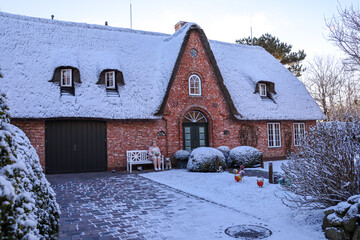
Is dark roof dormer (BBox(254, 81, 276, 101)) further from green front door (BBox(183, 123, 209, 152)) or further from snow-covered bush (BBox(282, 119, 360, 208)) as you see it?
snow-covered bush (BBox(282, 119, 360, 208))

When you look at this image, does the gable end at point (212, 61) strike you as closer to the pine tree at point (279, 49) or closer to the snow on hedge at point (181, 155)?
the snow on hedge at point (181, 155)

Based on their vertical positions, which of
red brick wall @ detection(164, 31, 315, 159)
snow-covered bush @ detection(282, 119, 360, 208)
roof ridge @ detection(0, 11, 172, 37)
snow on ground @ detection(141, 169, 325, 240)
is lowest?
snow on ground @ detection(141, 169, 325, 240)

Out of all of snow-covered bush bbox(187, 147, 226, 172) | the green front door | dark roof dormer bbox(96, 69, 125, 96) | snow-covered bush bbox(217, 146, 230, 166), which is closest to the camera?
snow-covered bush bbox(187, 147, 226, 172)

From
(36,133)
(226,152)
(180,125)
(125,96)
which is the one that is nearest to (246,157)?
(226,152)

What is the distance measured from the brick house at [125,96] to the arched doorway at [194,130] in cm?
6

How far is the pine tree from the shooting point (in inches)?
1262

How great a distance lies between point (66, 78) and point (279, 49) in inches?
969

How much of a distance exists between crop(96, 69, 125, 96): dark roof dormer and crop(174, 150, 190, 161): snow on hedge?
4.47 meters

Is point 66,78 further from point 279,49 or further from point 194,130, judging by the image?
point 279,49

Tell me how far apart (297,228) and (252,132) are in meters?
13.4

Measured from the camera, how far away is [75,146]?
14.3 meters

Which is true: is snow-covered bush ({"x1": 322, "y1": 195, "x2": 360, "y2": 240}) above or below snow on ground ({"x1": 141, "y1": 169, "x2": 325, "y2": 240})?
above

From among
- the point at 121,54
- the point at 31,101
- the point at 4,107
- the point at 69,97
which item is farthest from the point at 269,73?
the point at 4,107

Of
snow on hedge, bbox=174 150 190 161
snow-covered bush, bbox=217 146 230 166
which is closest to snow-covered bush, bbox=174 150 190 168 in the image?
snow on hedge, bbox=174 150 190 161
